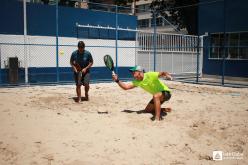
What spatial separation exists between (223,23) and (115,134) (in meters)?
14.4

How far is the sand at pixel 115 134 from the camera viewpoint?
445 centimetres

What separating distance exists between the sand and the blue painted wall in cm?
1042

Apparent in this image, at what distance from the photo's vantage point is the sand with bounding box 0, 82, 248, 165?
4.45 metres

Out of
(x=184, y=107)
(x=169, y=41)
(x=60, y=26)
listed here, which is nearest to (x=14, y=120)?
(x=184, y=107)

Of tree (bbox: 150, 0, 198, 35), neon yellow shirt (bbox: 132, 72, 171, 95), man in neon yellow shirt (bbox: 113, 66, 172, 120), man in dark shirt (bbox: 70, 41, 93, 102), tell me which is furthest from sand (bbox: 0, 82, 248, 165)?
tree (bbox: 150, 0, 198, 35)

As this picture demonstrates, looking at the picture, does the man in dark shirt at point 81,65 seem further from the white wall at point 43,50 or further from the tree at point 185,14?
the tree at point 185,14

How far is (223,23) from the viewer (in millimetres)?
18016

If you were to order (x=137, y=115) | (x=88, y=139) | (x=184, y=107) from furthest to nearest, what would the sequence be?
1. (x=184, y=107)
2. (x=137, y=115)
3. (x=88, y=139)

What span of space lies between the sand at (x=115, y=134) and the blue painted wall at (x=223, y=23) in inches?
410

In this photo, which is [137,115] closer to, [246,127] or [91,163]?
[246,127]

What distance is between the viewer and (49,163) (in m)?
4.16

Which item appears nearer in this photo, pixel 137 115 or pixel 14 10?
pixel 137 115

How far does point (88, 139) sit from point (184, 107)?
12.6 ft

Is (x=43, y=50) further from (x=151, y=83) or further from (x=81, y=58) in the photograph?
(x=151, y=83)
